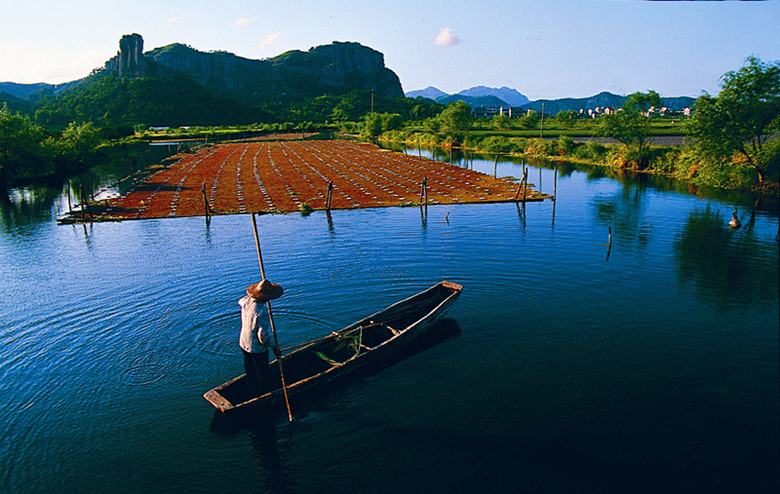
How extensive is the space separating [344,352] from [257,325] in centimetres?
370

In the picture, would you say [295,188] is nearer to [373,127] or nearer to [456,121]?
[456,121]

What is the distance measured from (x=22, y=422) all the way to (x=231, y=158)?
67.2 meters

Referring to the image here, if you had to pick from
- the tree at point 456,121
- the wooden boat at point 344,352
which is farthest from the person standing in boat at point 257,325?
the tree at point 456,121

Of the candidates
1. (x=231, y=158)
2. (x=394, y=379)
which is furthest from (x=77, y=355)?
(x=231, y=158)

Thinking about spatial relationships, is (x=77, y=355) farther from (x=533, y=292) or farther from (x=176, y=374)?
(x=533, y=292)

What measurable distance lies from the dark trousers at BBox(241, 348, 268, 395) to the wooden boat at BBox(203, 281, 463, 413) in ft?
0.57

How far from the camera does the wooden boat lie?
1174 centimetres

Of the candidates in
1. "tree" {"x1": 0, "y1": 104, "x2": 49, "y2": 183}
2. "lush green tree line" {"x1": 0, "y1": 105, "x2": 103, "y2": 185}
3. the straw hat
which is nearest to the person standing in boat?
the straw hat

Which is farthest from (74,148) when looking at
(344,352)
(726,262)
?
(726,262)

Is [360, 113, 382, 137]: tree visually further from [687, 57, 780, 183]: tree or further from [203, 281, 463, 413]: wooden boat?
[203, 281, 463, 413]: wooden boat

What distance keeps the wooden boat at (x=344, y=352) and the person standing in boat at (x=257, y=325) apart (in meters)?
0.61

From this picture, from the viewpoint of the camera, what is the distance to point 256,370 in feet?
38.6

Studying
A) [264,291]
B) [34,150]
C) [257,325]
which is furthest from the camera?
[34,150]

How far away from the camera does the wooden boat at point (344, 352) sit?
1174 cm
